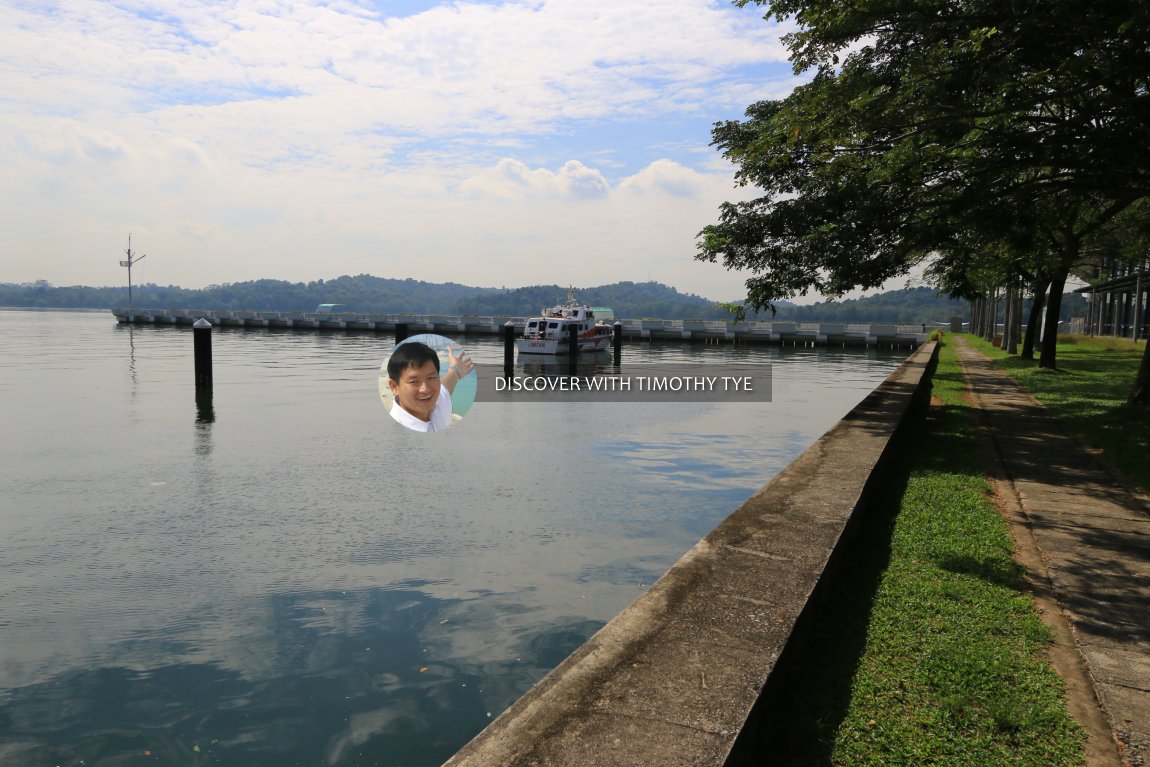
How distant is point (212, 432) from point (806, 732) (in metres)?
14.1

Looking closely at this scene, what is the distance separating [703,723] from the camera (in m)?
3.15

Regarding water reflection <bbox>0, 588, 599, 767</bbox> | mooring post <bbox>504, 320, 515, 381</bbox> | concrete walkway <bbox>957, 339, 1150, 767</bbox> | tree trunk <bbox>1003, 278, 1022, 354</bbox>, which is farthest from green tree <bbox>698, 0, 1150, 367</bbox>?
tree trunk <bbox>1003, 278, 1022, 354</bbox>

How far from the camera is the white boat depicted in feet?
155

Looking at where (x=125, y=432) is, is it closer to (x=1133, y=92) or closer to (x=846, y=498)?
(x=846, y=498)

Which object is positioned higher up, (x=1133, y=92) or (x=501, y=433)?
(x=1133, y=92)

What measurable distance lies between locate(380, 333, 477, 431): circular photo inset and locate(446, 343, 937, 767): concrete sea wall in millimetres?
Answer: 3865

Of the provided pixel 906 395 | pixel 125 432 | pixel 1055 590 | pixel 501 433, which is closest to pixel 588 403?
pixel 501 433

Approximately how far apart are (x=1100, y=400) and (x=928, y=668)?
1570 cm

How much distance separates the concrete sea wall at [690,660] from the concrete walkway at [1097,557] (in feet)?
4.88

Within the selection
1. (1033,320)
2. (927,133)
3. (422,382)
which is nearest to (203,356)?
(422,382)

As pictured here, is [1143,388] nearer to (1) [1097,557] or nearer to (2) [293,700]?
(1) [1097,557]

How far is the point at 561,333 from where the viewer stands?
48312 millimetres

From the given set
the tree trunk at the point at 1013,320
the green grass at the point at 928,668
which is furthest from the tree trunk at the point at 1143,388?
the tree trunk at the point at 1013,320

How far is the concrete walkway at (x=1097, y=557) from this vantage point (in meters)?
3.93
